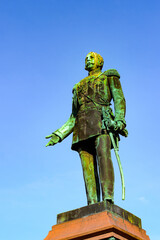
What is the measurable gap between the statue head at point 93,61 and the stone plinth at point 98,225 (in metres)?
3.51

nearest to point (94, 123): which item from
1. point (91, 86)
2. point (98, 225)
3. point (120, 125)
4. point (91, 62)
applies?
point (120, 125)

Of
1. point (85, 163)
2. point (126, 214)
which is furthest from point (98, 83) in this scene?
point (126, 214)

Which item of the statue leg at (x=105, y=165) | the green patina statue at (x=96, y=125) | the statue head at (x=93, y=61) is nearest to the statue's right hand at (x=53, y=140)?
the green patina statue at (x=96, y=125)

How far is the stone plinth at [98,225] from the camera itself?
820 centimetres

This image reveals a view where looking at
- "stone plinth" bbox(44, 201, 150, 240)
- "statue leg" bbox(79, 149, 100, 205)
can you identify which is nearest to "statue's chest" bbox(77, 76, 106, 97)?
"statue leg" bbox(79, 149, 100, 205)

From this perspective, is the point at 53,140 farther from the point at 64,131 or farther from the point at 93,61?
the point at 93,61

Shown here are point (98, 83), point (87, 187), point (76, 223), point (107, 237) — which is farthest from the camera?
point (98, 83)

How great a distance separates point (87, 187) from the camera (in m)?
9.48

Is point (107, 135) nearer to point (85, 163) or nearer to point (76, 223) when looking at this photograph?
point (85, 163)

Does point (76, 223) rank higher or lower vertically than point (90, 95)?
lower

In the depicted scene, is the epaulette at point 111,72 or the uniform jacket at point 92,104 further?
the epaulette at point 111,72

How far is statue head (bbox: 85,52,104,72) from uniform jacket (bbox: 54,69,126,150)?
21 cm

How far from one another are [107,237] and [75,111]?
339cm

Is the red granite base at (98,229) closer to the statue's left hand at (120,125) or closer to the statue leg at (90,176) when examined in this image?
the statue leg at (90,176)
